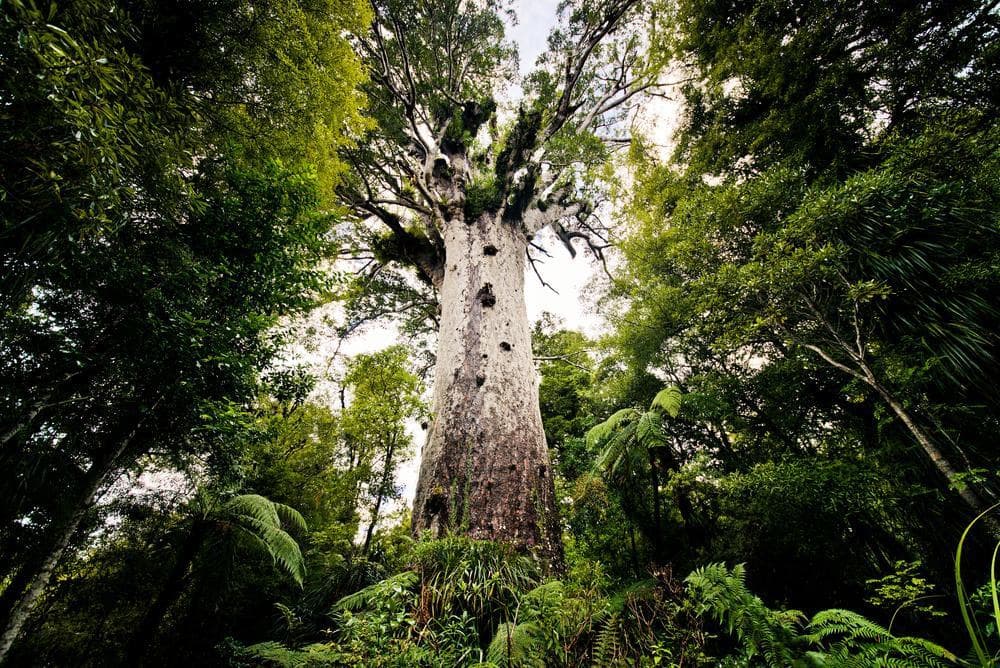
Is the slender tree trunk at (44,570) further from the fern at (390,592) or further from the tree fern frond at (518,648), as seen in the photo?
the tree fern frond at (518,648)

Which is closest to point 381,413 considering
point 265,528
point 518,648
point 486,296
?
point 265,528

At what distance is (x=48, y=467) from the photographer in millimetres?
3123

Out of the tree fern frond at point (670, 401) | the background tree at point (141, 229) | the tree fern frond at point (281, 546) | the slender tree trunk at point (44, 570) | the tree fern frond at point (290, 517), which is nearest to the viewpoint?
the background tree at point (141, 229)

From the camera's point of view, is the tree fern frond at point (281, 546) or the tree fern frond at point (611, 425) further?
the tree fern frond at point (281, 546)

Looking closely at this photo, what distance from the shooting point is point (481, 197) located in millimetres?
6105

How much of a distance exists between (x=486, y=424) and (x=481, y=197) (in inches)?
162

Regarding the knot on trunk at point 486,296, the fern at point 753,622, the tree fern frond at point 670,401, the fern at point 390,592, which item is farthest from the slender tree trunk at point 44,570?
the tree fern frond at point 670,401

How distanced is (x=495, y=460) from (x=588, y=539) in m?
2.47

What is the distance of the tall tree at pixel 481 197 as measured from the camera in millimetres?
3275

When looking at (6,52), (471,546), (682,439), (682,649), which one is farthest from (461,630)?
(682,439)

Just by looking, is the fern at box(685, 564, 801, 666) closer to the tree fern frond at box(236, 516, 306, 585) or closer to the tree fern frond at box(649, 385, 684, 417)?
the tree fern frond at box(649, 385, 684, 417)

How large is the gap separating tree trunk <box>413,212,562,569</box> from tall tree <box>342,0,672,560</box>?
1 cm

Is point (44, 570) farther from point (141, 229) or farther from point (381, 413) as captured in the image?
point (381, 413)

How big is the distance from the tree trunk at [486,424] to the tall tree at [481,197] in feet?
0.05
